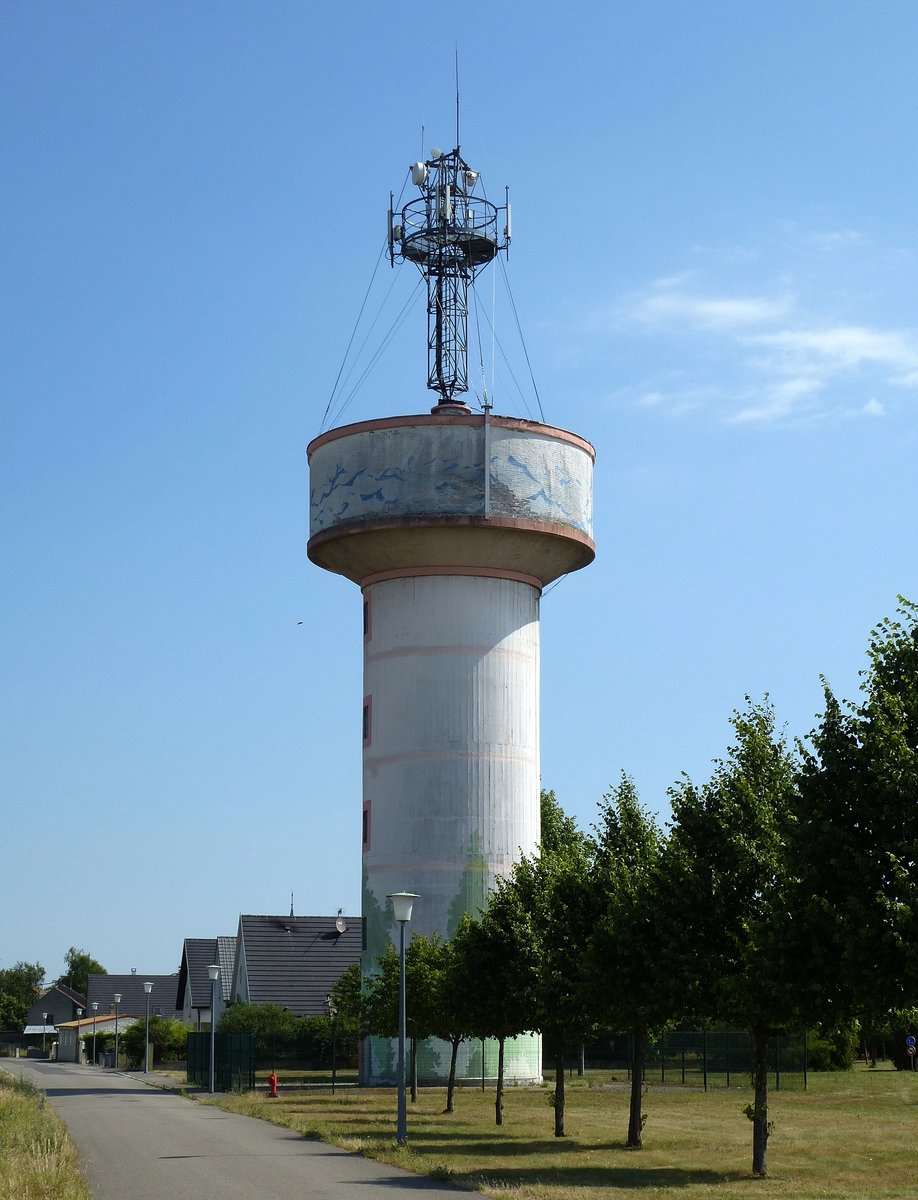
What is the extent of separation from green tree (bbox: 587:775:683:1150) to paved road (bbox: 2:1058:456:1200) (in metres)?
5.30

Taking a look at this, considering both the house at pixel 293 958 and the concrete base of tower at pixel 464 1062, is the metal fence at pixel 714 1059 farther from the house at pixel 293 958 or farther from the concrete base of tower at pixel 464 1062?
the house at pixel 293 958

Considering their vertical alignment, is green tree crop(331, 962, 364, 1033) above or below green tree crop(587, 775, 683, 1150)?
below

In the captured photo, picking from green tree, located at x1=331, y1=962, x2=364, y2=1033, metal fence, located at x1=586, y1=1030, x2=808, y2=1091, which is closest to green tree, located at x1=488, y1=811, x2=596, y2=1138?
green tree, located at x1=331, y1=962, x2=364, y2=1033

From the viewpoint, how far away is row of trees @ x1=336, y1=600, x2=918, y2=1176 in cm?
1989

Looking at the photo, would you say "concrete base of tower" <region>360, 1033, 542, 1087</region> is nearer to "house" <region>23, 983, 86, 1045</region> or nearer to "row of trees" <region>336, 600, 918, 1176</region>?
"row of trees" <region>336, 600, 918, 1176</region>

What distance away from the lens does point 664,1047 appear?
194 ft

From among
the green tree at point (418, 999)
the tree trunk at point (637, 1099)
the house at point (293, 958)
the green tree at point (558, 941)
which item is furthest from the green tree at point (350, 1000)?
the tree trunk at point (637, 1099)

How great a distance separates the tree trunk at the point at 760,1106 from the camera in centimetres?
2442

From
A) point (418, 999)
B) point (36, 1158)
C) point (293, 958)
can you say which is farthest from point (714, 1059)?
point (36, 1158)

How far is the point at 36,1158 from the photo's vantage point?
23500mm

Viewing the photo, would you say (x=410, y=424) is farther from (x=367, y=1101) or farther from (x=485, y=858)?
(x=367, y=1101)

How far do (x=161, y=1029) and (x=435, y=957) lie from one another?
1640 inches

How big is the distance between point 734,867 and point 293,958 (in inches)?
2199

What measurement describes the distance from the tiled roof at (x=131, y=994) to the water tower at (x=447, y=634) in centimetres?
6372
